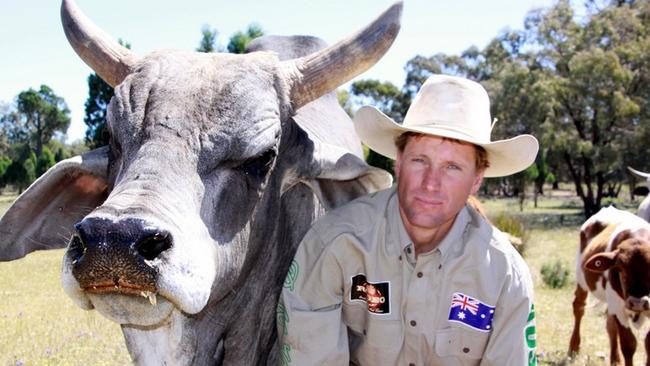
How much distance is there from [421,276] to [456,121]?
2.79 feet

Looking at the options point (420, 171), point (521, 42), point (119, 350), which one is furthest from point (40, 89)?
point (420, 171)

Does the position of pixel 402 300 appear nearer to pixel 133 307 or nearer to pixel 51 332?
pixel 133 307

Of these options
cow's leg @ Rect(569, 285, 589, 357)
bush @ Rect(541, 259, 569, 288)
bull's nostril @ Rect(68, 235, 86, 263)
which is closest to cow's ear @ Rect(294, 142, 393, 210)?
bull's nostril @ Rect(68, 235, 86, 263)

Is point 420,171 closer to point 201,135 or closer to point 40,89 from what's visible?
point 201,135

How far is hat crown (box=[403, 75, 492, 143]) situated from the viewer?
12.1ft

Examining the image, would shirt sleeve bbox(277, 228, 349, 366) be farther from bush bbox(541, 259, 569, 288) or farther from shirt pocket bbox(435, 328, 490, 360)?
bush bbox(541, 259, 569, 288)

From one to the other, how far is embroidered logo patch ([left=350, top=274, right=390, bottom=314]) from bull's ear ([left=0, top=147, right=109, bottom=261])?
150cm

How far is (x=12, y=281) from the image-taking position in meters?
14.1

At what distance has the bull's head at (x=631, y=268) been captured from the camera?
7.29 meters

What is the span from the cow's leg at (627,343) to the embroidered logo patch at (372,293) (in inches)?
209

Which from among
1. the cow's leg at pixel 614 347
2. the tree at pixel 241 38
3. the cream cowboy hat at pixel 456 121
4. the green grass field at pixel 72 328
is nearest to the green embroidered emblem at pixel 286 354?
the cream cowboy hat at pixel 456 121

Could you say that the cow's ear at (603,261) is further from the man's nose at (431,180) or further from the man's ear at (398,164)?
the man's nose at (431,180)

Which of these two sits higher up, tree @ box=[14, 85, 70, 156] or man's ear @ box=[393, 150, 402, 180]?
man's ear @ box=[393, 150, 402, 180]

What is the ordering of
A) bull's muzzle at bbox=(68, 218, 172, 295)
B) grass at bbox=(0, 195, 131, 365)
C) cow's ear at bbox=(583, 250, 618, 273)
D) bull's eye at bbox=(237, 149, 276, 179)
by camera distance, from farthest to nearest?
cow's ear at bbox=(583, 250, 618, 273), grass at bbox=(0, 195, 131, 365), bull's eye at bbox=(237, 149, 276, 179), bull's muzzle at bbox=(68, 218, 172, 295)
